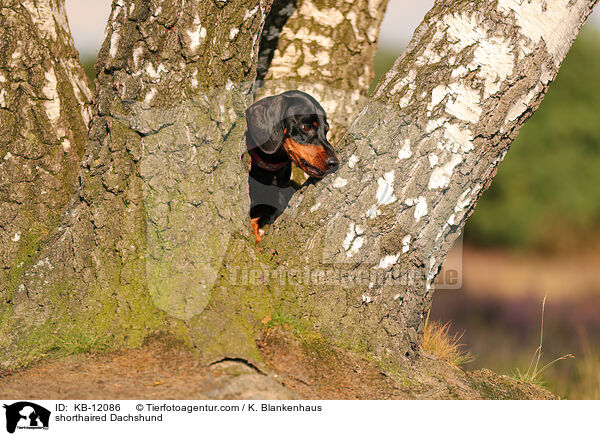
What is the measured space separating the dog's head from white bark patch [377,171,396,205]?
0.91 meters

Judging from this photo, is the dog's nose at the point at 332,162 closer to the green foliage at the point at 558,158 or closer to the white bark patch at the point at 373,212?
the white bark patch at the point at 373,212

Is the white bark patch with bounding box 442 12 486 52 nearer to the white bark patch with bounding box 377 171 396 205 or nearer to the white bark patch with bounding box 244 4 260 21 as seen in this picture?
the white bark patch with bounding box 377 171 396 205

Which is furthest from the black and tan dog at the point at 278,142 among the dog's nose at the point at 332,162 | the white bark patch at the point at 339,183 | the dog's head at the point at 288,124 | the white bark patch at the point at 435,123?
the white bark patch at the point at 435,123

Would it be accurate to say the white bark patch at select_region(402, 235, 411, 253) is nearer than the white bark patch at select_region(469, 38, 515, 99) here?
No

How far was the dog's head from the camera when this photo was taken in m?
3.41

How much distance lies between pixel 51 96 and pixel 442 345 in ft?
8.63

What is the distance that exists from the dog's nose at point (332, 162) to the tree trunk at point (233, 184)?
16 centimetres

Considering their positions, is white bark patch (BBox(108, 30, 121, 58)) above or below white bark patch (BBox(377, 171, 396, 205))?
above

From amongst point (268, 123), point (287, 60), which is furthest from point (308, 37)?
point (268, 123)

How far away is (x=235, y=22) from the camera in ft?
7.99

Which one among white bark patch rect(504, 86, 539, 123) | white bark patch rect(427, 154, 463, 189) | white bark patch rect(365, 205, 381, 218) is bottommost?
white bark patch rect(365, 205, 381, 218)

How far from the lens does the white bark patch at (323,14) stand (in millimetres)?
4074

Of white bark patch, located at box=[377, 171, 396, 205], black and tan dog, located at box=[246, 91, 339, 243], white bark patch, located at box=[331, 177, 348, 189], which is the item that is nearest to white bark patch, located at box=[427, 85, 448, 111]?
white bark patch, located at box=[377, 171, 396, 205]

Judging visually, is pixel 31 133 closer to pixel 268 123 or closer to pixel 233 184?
pixel 233 184
